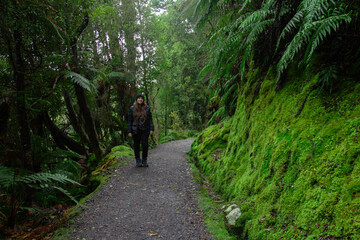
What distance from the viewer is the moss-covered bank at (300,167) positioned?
159cm

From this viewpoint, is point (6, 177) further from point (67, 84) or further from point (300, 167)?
point (300, 167)

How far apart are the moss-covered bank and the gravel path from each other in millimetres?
761

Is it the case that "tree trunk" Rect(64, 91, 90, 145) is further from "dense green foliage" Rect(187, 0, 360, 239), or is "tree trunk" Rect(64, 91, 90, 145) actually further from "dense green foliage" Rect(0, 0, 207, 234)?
"dense green foliage" Rect(187, 0, 360, 239)

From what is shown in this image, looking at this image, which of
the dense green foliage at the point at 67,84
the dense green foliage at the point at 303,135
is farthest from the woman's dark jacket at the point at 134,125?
the dense green foliage at the point at 303,135

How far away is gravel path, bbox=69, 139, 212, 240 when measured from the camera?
2.82 meters

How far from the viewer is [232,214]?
2.77m

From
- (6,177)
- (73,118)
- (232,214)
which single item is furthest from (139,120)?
(232,214)

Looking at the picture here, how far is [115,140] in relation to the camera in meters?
9.96

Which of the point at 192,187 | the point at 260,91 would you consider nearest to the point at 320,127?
the point at 260,91

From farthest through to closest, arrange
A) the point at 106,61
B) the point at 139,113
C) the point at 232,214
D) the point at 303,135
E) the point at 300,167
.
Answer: the point at 106,61, the point at 139,113, the point at 232,214, the point at 303,135, the point at 300,167

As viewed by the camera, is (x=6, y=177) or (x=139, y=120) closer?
(x=6, y=177)

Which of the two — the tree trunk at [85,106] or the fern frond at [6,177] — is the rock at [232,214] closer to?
the fern frond at [6,177]

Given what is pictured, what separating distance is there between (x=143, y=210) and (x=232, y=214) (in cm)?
157

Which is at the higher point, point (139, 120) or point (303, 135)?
point (139, 120)
